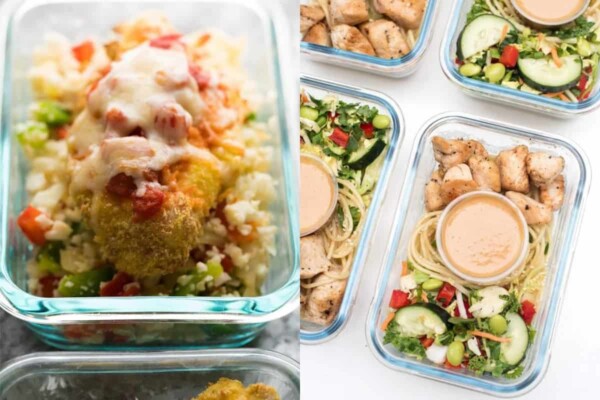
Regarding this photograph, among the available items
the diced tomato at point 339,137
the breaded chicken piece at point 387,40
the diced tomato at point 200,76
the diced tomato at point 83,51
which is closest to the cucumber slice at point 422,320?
the diced tomato at point 339,137

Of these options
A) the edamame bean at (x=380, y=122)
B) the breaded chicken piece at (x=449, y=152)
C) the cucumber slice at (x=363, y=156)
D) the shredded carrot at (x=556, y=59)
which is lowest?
the cucumber slice at (x=363, y=156)

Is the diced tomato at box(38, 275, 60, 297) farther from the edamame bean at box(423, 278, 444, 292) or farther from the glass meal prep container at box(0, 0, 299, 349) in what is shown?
the edamame bean at box(423, 278, 444, 292)

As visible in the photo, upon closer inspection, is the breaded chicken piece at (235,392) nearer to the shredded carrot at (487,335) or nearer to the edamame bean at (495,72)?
the shredded carrot at (487,335)

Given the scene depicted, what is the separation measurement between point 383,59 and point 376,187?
0.57ft

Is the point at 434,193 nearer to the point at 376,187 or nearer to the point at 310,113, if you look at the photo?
the point at 376,187

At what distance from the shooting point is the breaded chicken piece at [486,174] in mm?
1033

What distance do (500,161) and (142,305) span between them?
54 cm

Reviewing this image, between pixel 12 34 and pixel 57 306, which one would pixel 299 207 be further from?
pixel 12 34

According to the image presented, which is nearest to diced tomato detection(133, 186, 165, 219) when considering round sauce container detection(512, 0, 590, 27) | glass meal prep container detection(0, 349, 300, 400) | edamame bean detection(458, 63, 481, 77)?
glass meal prep container detection(0, 349, 300, 400)

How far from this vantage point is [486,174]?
3.40ft

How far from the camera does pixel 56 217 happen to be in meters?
1.17

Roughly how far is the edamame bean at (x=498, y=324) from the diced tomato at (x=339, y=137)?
30 cm

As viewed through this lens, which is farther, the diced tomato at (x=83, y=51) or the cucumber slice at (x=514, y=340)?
the diced tomato at (x=83, y=51)

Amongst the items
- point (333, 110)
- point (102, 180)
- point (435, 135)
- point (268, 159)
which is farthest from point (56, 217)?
point (435, 135)
